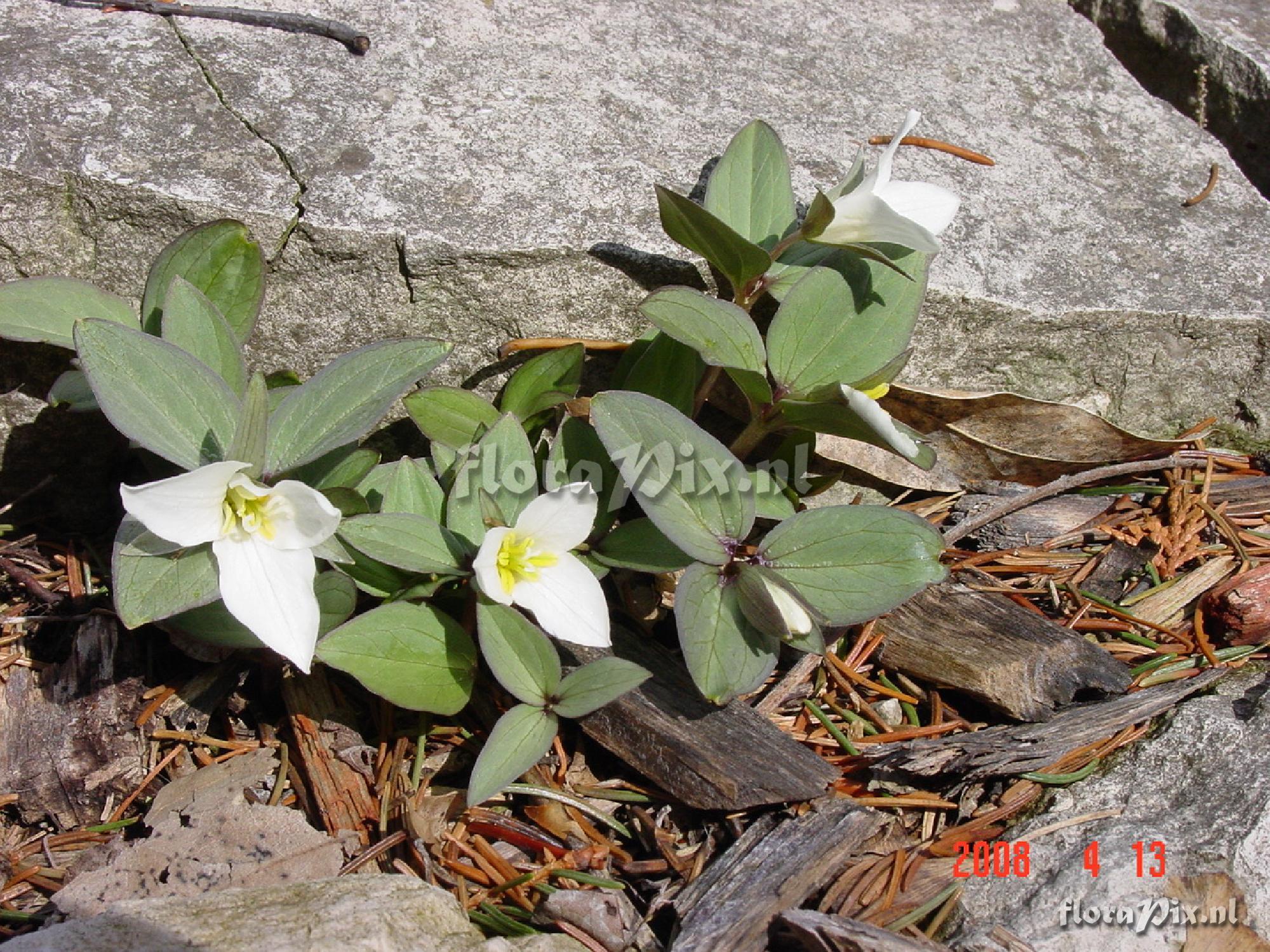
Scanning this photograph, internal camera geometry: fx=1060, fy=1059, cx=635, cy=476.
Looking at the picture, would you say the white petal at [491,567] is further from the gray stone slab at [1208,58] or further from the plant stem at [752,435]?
the gray stone slab at [1208,58]

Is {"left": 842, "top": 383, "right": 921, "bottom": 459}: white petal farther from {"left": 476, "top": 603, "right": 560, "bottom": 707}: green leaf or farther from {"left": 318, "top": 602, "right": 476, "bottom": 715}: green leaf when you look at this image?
{"left": 318, "top": 602, "right": 476, "bottom": 715}: green leaf

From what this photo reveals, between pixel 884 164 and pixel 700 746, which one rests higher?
pixel 884 164

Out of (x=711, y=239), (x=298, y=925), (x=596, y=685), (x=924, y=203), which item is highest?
(x=924, y=203)

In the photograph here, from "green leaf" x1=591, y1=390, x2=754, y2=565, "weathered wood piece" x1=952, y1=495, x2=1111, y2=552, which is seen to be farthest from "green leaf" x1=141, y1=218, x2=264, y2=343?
"weathered wood piece" x1=952, y1=495, x2=1111, y2=552

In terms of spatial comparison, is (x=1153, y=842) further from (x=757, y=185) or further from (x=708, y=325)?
(x=757, y=185)
